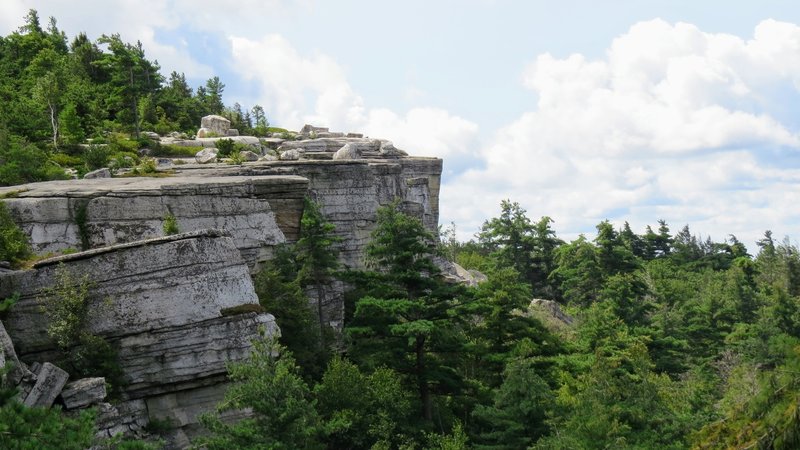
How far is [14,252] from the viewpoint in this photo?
2367cm

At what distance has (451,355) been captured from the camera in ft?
99.2

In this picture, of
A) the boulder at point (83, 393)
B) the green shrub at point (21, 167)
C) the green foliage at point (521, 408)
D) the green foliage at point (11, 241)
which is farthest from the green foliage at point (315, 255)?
the green shrub at point (21, 167)

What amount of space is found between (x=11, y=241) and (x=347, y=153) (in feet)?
103

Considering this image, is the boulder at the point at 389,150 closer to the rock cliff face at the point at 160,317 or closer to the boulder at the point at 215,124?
the boulder at the point at 215,124

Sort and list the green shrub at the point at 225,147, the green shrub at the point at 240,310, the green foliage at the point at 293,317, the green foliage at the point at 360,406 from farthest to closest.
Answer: the green shrub at the point at 225,147, the green foliage at the point at 293,317, the green foliage at the point at 360,406, the green shrub at the point at 240,310

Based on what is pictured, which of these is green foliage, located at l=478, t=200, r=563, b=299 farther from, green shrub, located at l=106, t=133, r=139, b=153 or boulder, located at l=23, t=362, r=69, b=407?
boulder, located at l=23, t=362, r=69, b=407

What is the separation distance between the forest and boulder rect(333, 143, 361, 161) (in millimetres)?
14981

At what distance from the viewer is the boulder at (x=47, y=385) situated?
63.9ft

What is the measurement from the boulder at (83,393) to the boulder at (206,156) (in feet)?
85.9

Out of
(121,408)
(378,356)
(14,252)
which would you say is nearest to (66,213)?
(14,252)

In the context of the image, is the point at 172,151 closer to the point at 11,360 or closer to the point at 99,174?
the point at 99,174

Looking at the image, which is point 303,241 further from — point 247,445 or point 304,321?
point 247,445

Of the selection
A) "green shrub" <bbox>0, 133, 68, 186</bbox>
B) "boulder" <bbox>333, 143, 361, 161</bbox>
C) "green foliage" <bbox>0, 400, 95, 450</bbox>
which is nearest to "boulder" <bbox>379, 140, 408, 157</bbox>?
"boulder" <bbox>333, 143, 361, 161</bbox>

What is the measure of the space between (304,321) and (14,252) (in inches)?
453
